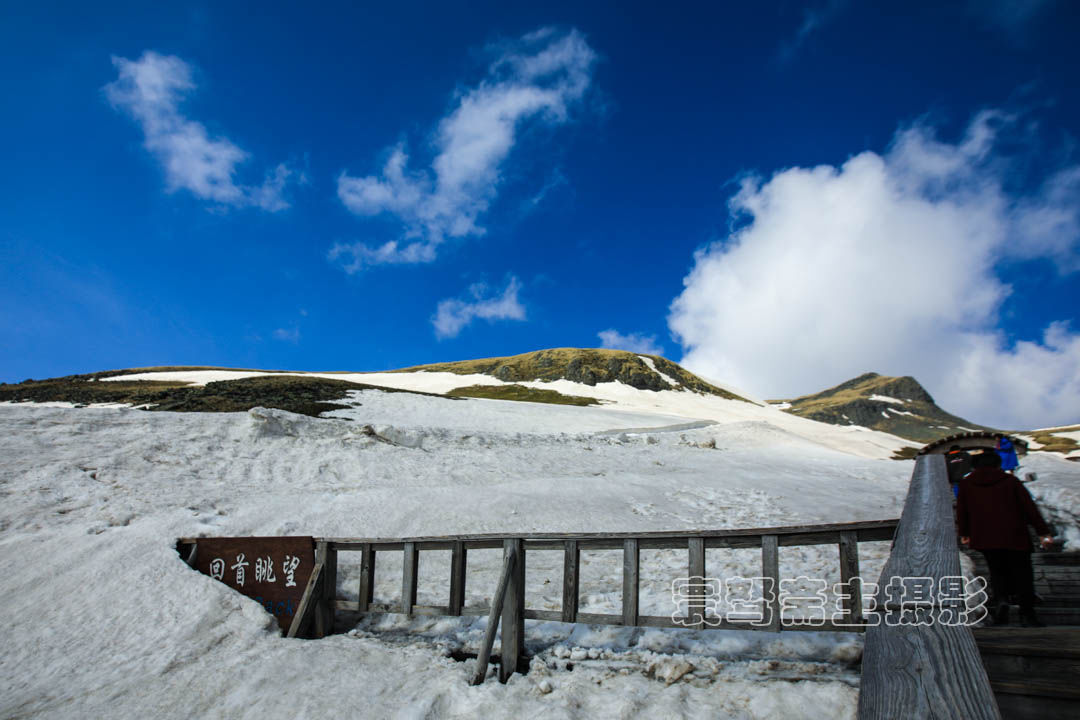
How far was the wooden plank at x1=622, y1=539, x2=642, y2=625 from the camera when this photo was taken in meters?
5.79

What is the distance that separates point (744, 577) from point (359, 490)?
10.8 m

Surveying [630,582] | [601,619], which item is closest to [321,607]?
[601,619]

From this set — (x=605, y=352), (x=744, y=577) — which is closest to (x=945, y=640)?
(x=744, y=577)

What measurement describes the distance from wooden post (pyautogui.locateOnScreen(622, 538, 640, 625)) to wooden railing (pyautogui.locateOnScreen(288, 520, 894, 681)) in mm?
10

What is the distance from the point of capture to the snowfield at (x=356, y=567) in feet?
18.0

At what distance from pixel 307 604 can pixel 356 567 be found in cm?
271

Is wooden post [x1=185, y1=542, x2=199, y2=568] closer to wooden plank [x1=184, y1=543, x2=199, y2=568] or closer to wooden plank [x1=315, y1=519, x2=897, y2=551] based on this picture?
wooden plank [x1=184, y1=543, x2=199, y2=568]

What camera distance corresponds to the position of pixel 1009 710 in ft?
8.97

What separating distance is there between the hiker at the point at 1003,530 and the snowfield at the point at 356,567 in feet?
5.08

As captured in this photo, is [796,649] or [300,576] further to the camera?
[300,576]

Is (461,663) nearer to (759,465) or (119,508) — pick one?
(119,508)

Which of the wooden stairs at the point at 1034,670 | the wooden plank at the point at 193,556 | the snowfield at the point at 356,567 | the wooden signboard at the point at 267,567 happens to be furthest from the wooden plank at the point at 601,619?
the wooden plank at the point at 193,556

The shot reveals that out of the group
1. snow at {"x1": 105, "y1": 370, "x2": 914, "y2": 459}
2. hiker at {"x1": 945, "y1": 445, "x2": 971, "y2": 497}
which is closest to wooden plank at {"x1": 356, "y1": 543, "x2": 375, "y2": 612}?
hiker at {"x1": 945, "y1": 445, "x2": 971, "y2": 497}

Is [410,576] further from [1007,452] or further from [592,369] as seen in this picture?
[592,369]
